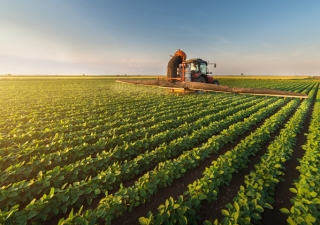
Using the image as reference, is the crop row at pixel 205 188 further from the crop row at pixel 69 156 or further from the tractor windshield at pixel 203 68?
the tractor windshield at pixel 203 68

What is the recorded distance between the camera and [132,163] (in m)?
4.03

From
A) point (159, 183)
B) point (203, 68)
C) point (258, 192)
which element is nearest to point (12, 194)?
point (159, 183)

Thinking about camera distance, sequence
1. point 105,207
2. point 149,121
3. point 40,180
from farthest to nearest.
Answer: point 149,121
point 40,180
point 105,207

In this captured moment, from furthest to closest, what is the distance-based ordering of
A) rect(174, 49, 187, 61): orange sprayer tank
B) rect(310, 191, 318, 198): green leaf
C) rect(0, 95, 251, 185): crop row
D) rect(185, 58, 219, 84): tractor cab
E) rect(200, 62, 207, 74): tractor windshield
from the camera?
1. rect(174, 49, 187, 61): orange sprayer tank
2. rect(200, 62, 207, 74): tractor windshield
3. rect(185, 58, 219, 84): tractor cab
4. rect(0, 95, 251, 185): crop row
5. rect(310, 191, 318, 198): green leaf

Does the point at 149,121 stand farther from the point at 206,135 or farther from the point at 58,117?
the point at 58,117

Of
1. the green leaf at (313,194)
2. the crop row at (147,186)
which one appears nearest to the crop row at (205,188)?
the crop row at (147,186)

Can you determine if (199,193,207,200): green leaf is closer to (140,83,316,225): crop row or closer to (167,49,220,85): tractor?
(140,83,316,225): crop row

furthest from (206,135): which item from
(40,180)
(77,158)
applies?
(40,180)

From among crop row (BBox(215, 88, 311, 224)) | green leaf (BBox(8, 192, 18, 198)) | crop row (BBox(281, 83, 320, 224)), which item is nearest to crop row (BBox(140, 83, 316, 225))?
crop row (BBox(215, 88, 311, 224))

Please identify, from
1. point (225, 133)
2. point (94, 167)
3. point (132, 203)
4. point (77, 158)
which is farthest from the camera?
point (225, 133)

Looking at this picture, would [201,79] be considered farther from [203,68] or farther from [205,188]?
[205,188]

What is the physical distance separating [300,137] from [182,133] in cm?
466

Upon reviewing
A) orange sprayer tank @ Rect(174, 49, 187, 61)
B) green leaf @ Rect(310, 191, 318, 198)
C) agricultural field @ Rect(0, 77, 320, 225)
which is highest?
orange sprayer tank @ Rect(174, 49, 187, 61)

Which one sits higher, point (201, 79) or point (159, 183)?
point (201, 79)
